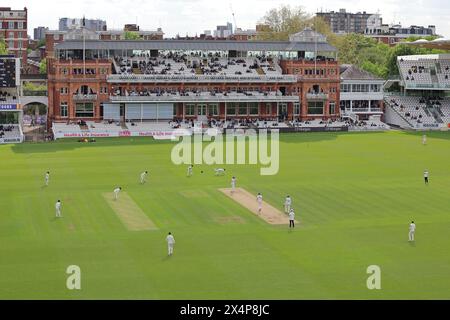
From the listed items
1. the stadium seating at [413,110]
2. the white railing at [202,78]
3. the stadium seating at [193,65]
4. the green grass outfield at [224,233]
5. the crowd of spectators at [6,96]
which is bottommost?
the green grass outfield at [224,233]

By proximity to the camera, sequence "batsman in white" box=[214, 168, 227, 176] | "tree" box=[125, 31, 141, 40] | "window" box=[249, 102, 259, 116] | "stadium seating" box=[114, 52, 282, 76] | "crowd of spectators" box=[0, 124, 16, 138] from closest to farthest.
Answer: "batsman in white" box=[214, 168, 227, 176] → "crowd of spectators" box=[0, 124, 16, 138] → "stadium seating" box=[114, 52, 282, 76] → "window" box=[249, 102, 259, 116] → "tree" box=[125, 31, 141, 40]

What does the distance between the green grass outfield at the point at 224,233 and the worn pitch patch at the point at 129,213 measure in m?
0.40

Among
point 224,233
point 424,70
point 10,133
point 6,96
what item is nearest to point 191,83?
point 6,96

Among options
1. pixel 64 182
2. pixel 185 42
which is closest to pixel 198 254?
pixel 64 182

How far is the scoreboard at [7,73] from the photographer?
80.0 m

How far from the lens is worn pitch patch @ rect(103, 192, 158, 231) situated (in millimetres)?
36562

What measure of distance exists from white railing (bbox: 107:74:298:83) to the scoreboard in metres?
10.6

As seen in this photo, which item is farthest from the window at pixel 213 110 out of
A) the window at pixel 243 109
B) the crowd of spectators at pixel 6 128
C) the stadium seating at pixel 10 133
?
the crowd of spectators at pixel 6 128

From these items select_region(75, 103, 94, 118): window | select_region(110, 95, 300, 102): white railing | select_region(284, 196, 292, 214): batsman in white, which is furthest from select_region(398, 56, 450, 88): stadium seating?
select_region(284, 196, 292, 214): batsman in white

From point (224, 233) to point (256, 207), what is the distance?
6.54 meters

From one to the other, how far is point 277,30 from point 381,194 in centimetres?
8550

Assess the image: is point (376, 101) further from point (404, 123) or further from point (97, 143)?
point (97, 143)

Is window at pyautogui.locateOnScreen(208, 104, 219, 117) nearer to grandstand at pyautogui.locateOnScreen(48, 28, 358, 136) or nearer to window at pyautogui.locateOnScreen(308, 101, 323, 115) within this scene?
grandstand at pyautogui.locateOnScreen(48, 28, 358, 136)

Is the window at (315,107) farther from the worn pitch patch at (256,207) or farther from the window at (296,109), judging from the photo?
the worn pitch patch at (256,207)
